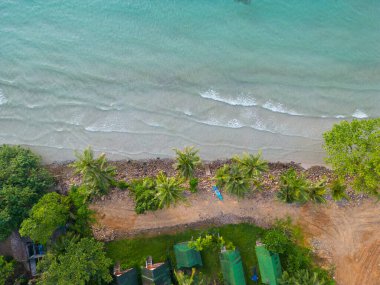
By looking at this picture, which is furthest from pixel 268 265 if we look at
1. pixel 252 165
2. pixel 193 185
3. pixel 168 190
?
pixel 168 190

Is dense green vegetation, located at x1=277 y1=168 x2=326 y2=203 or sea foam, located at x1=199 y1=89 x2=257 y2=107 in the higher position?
sea foam, located at x1=199 y1=89 x2=257 y2=107

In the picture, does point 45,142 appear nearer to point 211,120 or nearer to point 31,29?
point 31,29

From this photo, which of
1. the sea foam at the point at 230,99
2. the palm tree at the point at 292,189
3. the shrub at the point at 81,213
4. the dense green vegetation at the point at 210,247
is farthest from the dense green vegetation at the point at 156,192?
the sea foam at the point at 230,99

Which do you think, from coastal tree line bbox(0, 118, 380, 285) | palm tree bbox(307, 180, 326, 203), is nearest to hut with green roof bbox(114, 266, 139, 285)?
coastal tree line bbox(0, 118, 380, 285)

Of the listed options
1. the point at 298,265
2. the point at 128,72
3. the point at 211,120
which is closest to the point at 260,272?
the point at 298,265

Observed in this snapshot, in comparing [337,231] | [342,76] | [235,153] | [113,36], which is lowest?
[337,231]

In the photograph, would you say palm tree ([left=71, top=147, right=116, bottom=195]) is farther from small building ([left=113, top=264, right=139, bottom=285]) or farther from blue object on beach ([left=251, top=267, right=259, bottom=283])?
blue object on beach ([left=251, top=267, right=259, bottom=283])
